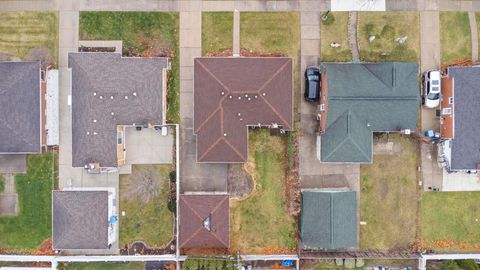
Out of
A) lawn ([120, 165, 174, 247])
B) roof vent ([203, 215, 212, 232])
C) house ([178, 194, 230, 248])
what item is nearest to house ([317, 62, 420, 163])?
house ([178, 194, 230, 248])

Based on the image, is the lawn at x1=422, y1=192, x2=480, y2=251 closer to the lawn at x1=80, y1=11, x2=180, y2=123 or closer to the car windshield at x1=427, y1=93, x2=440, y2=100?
the car windshield at x1=427, y1=93, x2=440, y2=100

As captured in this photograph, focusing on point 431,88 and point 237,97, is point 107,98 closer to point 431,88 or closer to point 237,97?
point 237,97

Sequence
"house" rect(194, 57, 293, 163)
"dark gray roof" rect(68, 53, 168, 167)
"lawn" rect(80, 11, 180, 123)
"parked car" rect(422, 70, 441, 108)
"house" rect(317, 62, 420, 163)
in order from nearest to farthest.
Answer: "house" rect(317, 62, 420, 163) < "house" rect(194, 57, 293, 163) < "dark gray roof" rect(68, 53, 168, 167) < "parked car" rect(422, 70, 441, 108) < "lawn" rect(80, 11, 180, 123)

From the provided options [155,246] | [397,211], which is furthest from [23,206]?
[397,211]

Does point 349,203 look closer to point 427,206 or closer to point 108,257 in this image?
point 427,206

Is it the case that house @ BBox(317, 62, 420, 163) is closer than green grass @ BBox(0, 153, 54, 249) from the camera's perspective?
Yes

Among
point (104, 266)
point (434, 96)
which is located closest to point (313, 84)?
point (434, 96)

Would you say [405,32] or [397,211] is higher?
[405,32]
